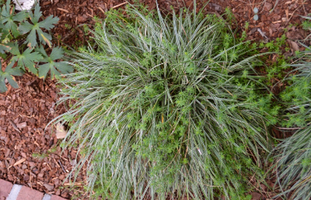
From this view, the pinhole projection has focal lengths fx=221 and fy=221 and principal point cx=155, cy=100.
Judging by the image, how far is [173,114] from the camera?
1.95 m

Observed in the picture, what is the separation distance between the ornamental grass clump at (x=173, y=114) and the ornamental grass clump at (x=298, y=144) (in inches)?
8.2

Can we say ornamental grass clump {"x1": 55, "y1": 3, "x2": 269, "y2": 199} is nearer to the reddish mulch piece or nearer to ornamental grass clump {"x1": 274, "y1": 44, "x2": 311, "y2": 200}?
ornamental grass clump {"x1": 274, "y1": 44, "x2": 311, "y2": 200}

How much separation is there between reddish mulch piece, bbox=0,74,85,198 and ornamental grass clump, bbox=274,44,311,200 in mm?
2236

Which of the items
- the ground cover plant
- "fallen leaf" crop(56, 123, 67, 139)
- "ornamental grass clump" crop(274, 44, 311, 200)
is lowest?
"ornamental grass clump" crop(274, 44, 311, 200)

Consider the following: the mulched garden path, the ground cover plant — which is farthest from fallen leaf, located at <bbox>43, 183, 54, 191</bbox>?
the ground cover plant

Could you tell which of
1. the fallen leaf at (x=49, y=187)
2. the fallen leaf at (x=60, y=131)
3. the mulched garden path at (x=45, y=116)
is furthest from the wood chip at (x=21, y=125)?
the fallen leaf at (x=49, y=187)

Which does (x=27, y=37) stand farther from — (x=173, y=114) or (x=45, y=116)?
(x=173, y=114)

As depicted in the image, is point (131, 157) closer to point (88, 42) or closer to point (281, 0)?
point (88, 42)

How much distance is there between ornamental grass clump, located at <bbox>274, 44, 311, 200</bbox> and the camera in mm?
1953

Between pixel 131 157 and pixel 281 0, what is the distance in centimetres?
227

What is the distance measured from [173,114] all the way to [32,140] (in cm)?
187

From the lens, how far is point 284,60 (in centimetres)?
227

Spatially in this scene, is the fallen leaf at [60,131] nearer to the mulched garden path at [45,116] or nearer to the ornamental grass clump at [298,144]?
the mulched garden path at [45,116]

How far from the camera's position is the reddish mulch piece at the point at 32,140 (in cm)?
261
